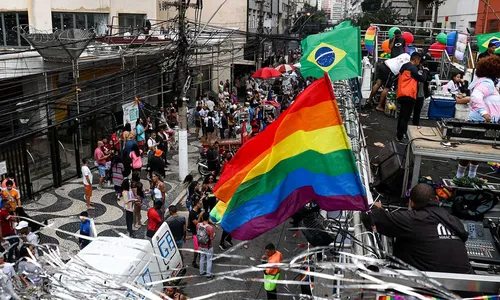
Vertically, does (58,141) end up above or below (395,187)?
below

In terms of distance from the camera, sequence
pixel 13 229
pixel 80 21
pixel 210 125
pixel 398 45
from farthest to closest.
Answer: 1. pixel 210 125
2. pixel 80 21
3. pixel 398 45
4. pixel 13 229

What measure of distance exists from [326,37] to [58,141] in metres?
10.1

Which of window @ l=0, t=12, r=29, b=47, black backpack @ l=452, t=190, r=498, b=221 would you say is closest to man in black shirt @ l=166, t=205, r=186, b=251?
black backpack @ l=452, t=190, r=498, b=221

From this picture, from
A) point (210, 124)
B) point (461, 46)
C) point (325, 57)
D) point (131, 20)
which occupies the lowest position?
point (210, 124)

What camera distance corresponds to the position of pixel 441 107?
38.1 ft

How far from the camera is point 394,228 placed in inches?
178

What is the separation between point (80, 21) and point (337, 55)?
1427cm

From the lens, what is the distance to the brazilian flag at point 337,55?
10.3 metres

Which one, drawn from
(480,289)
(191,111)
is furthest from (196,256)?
(191,111)

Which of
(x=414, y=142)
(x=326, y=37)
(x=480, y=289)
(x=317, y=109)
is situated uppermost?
(x=326, y=37)

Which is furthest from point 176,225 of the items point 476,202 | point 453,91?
point 453,91

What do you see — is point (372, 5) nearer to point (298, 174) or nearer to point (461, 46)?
point (461, 46)

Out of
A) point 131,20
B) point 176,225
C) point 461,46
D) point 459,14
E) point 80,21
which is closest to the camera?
point 176,225

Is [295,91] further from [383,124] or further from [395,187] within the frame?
[395,187]
